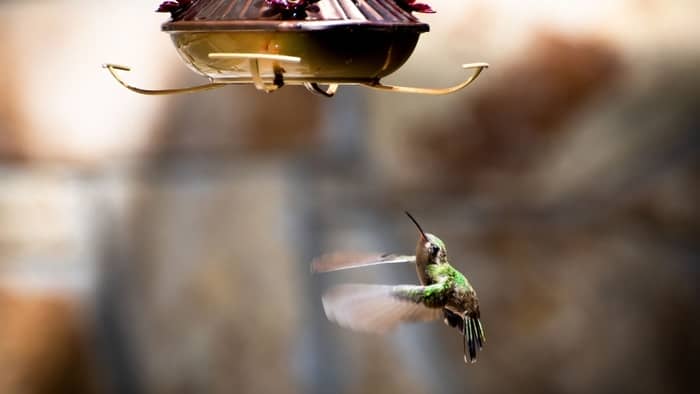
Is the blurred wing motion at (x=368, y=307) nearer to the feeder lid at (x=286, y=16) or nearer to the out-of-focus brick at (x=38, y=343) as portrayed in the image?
the feeder lid at (x=286, y=16)

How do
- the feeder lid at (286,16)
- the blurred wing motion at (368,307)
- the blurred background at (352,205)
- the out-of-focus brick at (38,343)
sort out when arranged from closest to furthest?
the feeder lid at (286,16), the blurred wing motion at (368,307), the blurred background at (352,205), the out-of-focus brick at (38,343)

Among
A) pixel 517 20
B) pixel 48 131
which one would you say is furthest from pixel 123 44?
pixel 517 20

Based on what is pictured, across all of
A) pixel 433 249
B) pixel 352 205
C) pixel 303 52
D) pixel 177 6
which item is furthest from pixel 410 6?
pixel 352 205

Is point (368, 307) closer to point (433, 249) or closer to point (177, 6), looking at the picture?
point (433, 249)

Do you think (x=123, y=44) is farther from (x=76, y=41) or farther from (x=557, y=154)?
(x=557, y=154)

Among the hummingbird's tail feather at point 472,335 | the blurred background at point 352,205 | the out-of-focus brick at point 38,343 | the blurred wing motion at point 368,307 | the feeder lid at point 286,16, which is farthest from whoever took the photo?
the out-of-focus brick at point 38,343

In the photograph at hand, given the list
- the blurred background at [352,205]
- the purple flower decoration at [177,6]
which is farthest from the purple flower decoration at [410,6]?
the blurred background at [352,205]
